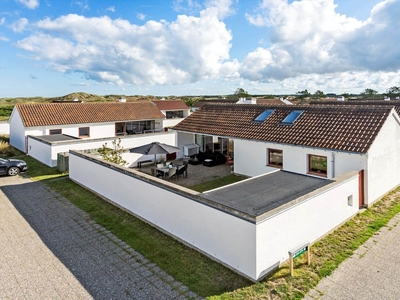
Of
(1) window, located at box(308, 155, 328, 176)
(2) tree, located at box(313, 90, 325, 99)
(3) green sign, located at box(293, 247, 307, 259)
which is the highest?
(2) tree, located at box(313, 90, 325, 99)

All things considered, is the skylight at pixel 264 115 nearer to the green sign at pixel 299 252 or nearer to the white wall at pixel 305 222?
the white wall at pixel 305 222

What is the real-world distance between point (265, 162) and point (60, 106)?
2345cm

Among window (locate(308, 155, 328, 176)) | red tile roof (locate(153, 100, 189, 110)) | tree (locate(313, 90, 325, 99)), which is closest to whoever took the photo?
window (locate(308, 155, 328, 176))

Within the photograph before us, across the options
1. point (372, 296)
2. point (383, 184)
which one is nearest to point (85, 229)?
point (372, 296)

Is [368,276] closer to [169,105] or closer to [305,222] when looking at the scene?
[305,222]

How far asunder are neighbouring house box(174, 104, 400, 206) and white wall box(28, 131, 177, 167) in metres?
5.36

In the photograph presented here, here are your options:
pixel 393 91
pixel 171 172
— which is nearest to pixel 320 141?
pixel 171 172

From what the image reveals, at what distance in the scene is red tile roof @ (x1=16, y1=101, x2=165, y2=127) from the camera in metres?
28.3

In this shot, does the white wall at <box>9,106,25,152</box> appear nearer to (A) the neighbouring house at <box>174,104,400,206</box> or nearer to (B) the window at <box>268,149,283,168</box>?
(A) the neighbouring house at <box>174,104,400,206</box>

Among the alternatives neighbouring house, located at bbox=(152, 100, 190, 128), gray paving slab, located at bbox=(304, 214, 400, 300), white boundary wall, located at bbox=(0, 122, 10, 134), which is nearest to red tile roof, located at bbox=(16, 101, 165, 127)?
neighbouring house, located at bbox=(152, 100, 190, 128)

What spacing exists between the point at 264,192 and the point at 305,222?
66.3 inches

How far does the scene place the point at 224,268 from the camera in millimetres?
8609

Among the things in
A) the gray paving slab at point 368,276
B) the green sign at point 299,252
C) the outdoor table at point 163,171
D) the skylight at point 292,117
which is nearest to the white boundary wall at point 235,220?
the green sign at point 299,252

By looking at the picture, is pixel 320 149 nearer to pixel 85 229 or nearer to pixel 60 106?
pixel 85 229
